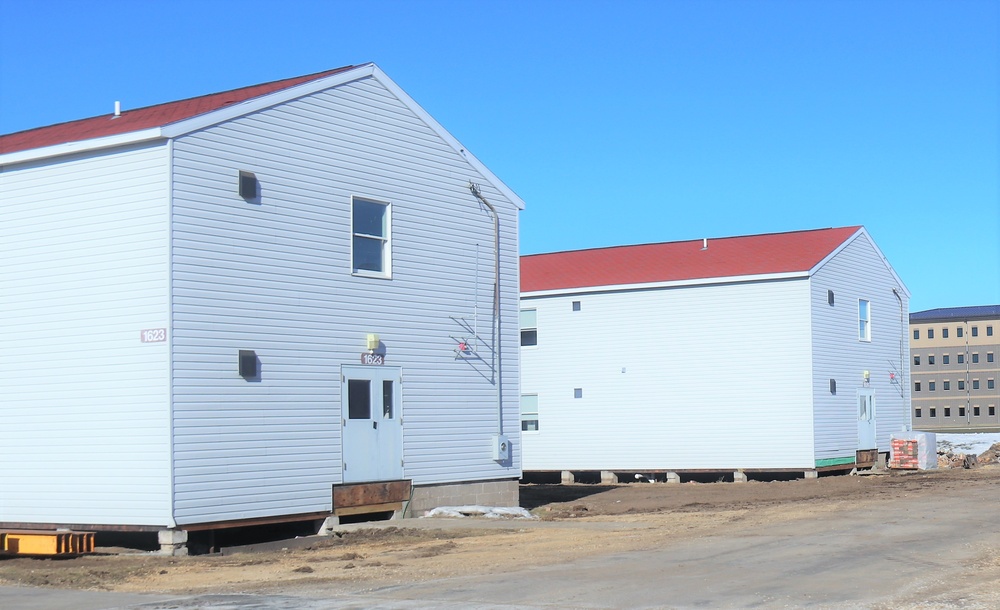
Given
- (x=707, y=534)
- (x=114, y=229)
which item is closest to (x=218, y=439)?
(x=114, y=229)

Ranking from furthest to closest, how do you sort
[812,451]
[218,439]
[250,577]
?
[812,451] < [218,439] < [250,577]

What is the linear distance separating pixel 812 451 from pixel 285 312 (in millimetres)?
18609

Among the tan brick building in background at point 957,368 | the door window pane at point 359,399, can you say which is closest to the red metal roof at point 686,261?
the door window pane at point 359,399

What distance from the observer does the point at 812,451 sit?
33062 millimetres

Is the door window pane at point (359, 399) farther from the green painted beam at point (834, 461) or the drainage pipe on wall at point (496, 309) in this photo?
the green painted beam at point (834, 461)

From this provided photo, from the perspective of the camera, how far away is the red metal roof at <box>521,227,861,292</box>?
34.5 metres

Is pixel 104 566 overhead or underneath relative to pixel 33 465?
underneath

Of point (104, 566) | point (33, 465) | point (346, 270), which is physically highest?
point (346, 270)

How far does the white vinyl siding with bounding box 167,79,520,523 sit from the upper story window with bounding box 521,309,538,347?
12509 mm

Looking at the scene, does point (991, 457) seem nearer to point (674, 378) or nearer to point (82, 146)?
point (674, 378)

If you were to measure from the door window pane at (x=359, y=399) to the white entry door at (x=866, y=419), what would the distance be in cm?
2006

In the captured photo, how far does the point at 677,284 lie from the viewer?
114 feet

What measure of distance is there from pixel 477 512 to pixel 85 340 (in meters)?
7.58

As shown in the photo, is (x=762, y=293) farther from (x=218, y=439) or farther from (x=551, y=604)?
(x=551, y=604)
